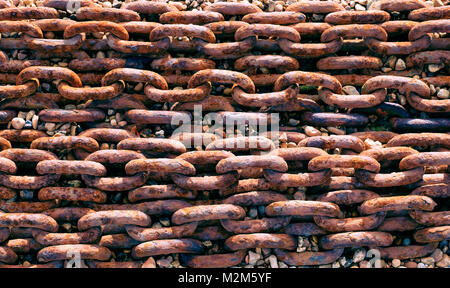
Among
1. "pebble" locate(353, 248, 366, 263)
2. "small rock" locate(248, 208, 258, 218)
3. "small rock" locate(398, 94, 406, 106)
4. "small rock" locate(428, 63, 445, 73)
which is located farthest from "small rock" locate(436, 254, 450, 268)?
"small rock" locate(428, 63, 445, 73)

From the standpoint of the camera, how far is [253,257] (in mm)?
3176

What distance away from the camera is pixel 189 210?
3117 millimetres

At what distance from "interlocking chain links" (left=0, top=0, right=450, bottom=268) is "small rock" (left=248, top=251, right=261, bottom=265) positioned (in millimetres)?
41

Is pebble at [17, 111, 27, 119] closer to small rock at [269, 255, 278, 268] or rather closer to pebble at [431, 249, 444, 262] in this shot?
small rock at [269, 255, 278, 268]

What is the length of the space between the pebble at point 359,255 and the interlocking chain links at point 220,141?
8cm

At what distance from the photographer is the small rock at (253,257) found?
3176 millimetres

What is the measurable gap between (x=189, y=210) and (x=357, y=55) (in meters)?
1.75

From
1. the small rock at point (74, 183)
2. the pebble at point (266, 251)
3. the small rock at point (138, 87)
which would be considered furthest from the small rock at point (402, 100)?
the small rock at point (74, 183)

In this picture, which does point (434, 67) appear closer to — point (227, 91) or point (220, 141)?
point (227, 91)

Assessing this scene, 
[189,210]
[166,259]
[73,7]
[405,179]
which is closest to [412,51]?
[405,179]

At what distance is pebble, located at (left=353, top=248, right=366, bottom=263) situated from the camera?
3197 millimetres

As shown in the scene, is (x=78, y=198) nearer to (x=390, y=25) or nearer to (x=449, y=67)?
(x=390, y=25)

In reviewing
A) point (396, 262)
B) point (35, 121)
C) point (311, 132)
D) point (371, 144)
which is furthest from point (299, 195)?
point (35, 121)

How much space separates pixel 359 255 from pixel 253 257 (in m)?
0.70
